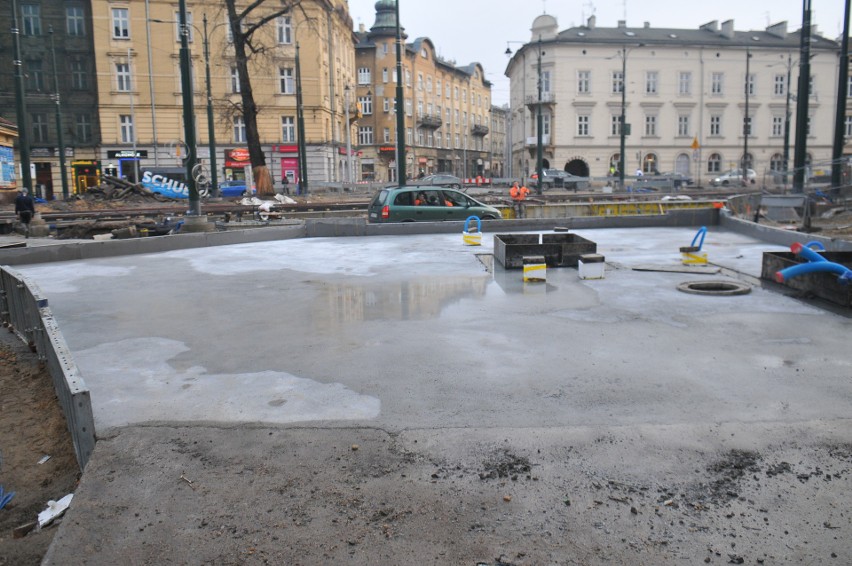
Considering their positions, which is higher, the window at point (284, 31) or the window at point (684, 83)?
the window at point (284, 31)

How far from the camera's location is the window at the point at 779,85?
235ft

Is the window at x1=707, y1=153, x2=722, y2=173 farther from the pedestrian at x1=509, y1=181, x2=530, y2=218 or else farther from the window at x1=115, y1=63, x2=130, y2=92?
the window at x1=115, y1=63, x2=130, y2=92

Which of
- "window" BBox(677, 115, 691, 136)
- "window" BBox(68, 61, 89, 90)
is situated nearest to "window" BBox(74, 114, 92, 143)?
"window" BBox(68, 61, 89, 90)

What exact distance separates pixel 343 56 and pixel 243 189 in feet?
90.8

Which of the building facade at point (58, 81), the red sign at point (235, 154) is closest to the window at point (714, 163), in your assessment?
the red sign at point (235, 154)

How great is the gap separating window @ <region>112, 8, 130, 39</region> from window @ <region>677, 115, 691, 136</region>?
5171 centimetres

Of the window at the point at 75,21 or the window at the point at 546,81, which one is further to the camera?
the window at the point at 546,81

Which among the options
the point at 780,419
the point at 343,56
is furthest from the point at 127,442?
the point at 343,56

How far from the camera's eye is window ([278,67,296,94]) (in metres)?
57.1

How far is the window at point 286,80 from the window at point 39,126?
60.8 feet

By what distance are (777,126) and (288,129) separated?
50121 millimetres

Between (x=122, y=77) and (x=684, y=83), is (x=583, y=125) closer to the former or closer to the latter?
(x=684, y=83)

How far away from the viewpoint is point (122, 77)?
180 ft

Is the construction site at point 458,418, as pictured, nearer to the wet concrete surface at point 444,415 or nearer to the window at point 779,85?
the wet concrete surface at point 444,415
